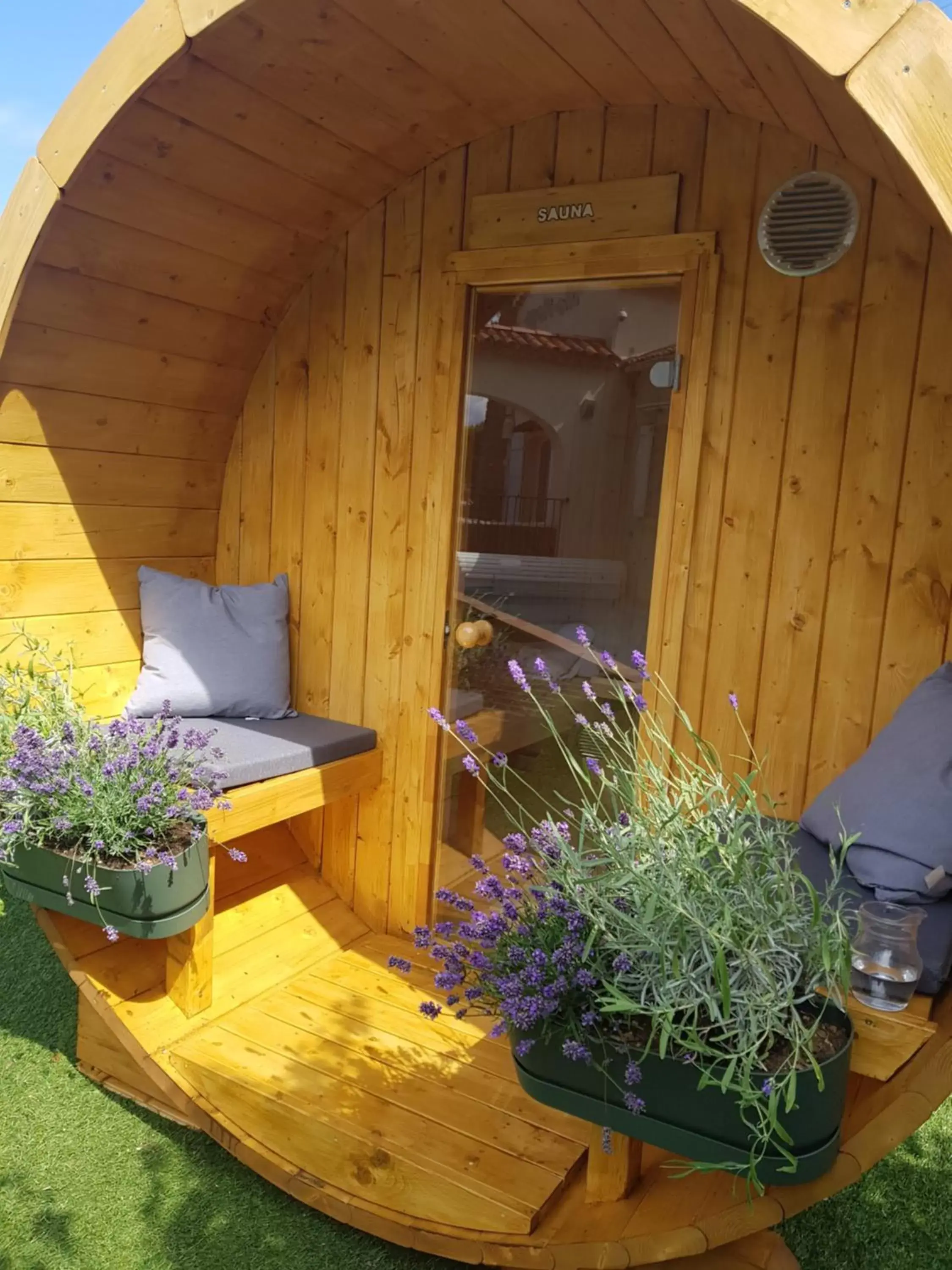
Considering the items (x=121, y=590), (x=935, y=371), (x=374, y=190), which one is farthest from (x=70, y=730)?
(x=935, y=371)

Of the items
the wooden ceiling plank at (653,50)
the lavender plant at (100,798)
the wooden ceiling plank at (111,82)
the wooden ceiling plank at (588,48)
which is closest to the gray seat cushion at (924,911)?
the lavender plant at (100,798)

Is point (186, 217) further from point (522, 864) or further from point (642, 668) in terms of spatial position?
point (522, 864)

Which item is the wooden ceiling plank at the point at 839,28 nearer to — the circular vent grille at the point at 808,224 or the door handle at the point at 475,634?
the circular vent grille at the point at 808,224

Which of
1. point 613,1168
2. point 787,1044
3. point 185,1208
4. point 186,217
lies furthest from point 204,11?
point 185,1208

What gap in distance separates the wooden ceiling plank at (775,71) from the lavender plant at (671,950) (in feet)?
4.06

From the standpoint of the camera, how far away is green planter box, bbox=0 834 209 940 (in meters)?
2.49

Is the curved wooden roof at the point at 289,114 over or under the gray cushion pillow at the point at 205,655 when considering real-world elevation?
over

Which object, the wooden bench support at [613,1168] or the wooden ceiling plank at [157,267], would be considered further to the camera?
the wooden ceiling plank at [157,267]

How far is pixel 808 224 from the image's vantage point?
2508 mm

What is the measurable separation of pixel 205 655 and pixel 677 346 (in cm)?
184

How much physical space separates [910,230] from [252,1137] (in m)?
2.71

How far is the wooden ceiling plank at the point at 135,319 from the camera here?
112 inches

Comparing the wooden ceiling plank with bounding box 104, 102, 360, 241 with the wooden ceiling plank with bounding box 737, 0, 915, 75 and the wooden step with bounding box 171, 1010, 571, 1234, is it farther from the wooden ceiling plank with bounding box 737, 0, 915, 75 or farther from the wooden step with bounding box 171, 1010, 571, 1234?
the wooden step with bounding box 171, 1010, 571, 1234

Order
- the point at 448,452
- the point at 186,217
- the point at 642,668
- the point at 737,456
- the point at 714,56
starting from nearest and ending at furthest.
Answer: the point at 714,56 → the point at 642,668 → the point at 737,456 → the point at 186,217 → the point at 448,452
